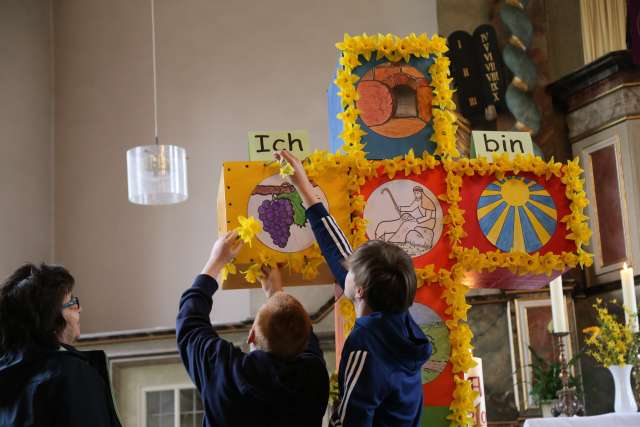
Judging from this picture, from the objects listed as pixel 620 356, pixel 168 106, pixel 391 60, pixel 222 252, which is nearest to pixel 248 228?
pixel 222 252

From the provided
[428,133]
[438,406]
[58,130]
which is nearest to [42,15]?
[58,130]

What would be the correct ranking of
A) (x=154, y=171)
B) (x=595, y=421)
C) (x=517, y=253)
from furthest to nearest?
(x=154, y=171)
(x=595, y=421)
(x=517, y=253)

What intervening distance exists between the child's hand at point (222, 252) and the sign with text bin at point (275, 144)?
0.35 meters

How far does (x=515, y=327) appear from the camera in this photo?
6609 millimetres

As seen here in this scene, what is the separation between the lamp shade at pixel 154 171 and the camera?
Result: 22.4 ft

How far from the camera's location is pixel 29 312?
2510 millimetres

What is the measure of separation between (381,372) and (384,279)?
10.1 inches

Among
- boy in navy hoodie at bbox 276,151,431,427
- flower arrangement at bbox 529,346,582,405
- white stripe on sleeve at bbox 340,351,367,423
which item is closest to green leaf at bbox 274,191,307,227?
boy in navy hoodie at bbox 276,151,431,427

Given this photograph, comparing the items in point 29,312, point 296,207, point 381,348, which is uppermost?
point 296,207

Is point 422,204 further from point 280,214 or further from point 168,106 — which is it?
point 168,106

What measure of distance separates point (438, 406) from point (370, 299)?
0.86 meters

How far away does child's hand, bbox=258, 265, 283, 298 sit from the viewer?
10.3 ft

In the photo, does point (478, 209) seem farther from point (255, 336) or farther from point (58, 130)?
point (58, 130)

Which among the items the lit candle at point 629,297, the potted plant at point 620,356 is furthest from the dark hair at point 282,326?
the lit candle at point 629,297
